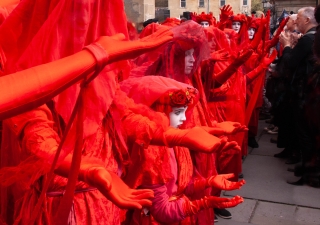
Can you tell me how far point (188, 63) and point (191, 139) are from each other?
1379 mm

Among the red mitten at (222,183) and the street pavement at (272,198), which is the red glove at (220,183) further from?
the street pavement at (272,198)

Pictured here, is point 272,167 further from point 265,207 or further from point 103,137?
point 103,137

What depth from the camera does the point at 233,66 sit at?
3895 millimetres

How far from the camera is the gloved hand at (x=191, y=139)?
1.84 metres

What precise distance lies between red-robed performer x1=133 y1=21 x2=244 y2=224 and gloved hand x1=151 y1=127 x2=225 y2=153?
95 cm

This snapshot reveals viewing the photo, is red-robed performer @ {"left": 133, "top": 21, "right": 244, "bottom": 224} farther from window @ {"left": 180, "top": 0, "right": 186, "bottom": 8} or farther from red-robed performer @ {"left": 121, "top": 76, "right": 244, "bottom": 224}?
window @ {"left": 180, "top": 0, "right": 186, "bottom": 8}

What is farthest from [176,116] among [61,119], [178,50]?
[178,50]

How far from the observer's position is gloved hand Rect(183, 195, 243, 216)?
7.19ft

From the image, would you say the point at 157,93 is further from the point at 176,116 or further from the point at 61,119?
the point at 61,119

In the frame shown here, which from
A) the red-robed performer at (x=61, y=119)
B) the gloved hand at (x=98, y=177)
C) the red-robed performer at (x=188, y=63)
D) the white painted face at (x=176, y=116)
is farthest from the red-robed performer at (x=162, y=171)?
the gloved hand at (x=98, y=177)

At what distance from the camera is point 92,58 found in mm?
1189

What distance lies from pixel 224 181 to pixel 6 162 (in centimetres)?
115

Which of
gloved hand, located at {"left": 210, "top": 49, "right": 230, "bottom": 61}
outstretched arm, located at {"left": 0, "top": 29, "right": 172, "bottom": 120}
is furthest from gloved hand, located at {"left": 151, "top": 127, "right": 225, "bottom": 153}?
gloved hand, located at {"left": 210, "top": 49, "right": 230, "bottom": 61}

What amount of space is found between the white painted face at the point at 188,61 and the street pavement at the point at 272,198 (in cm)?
171
